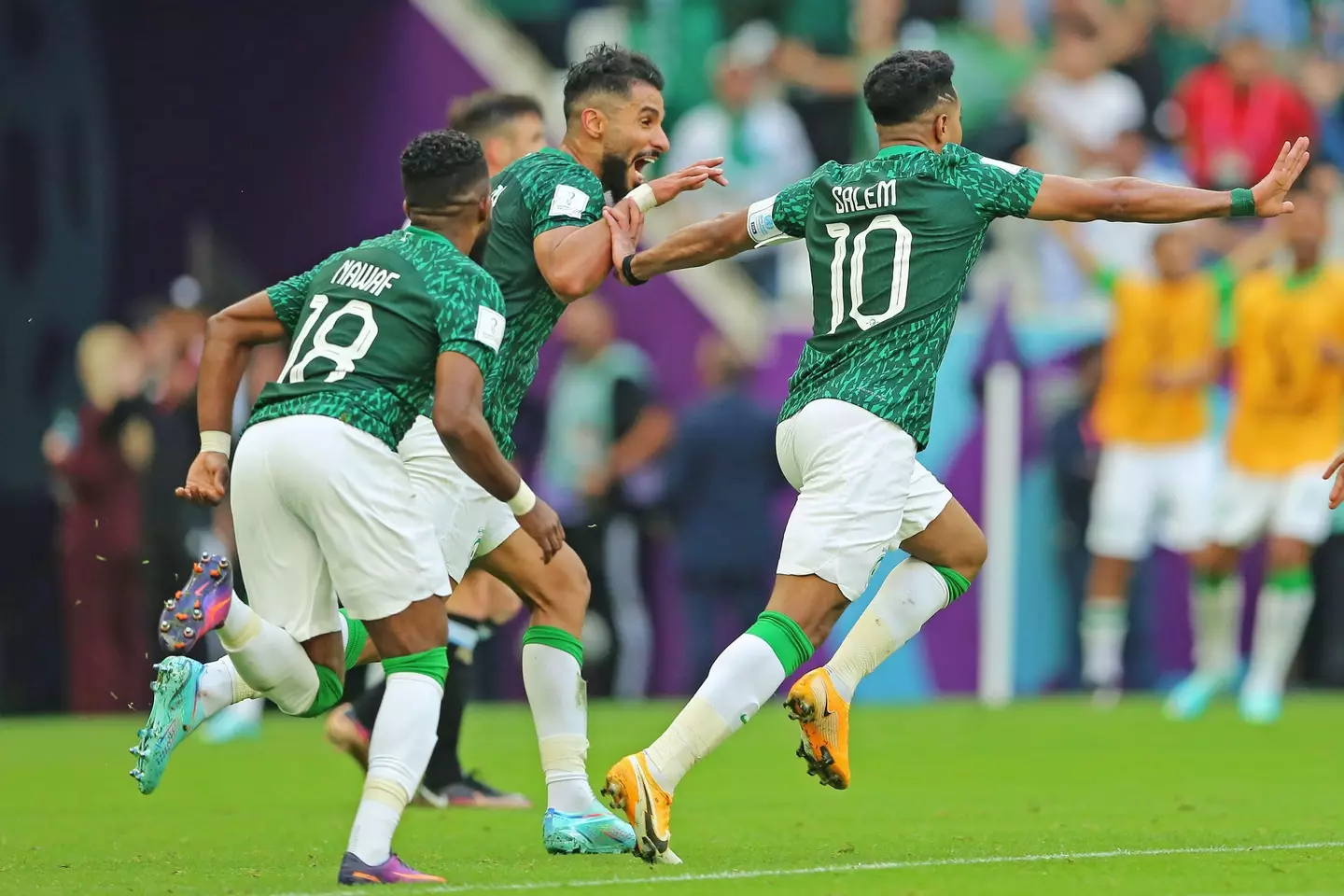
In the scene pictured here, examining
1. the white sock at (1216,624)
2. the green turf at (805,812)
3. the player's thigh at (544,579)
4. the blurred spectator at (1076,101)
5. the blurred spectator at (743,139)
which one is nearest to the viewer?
the green turf at (805,812)

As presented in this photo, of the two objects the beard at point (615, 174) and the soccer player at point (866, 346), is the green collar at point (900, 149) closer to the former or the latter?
the soccer player at point (866, 346)

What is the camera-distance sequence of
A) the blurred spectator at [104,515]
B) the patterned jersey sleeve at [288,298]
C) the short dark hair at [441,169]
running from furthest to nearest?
1. the blurred spectator at [104,515]
2. the patterned jersey sleeve at [288,298]
3. the short dark hair at [441,169]

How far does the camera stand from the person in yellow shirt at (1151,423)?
1441 centimetres

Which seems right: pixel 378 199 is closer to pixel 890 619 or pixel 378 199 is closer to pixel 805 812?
pixel 805 812

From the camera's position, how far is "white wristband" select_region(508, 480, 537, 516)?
611 centimetres

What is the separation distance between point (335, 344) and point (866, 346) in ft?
5.41

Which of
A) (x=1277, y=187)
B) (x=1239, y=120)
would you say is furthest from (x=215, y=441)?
(x=1239, y=120)

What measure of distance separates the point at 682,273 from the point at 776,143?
1146mm

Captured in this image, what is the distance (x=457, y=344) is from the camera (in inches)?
233

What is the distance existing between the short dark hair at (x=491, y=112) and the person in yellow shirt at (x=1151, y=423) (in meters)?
6.85

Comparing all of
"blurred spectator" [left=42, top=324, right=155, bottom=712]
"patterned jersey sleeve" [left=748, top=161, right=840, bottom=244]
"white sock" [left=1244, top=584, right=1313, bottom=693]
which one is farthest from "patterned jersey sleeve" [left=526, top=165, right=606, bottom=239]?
"blurred spectator" [left=42, top=324, right=155, bottom=712]

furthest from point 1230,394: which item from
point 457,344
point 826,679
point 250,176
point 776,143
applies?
point 457,344

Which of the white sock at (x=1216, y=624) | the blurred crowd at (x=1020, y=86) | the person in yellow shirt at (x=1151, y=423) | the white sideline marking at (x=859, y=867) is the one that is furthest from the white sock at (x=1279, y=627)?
the white sideline marking at (x=859, y=867)

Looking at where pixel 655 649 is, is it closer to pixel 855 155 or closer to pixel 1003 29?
pixel 855 155
